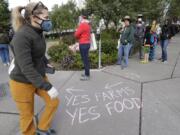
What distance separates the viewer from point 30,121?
2.74 meters

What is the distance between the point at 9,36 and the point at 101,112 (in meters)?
5.12

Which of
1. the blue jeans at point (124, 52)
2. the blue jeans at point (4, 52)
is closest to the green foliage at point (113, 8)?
the blue jeans at point (124, 52)

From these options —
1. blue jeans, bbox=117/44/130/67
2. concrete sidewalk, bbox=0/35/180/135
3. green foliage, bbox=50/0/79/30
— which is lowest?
concrete sidewalk, bbox=0/35/180/135

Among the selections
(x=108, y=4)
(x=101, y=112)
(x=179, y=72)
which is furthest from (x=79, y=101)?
(x=108, y=4)

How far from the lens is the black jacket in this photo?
2314 mm

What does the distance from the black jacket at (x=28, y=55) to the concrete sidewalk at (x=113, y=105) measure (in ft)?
3.73

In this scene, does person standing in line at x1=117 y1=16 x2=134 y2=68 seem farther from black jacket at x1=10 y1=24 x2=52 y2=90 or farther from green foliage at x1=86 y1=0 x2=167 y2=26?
black jacket at x1=10 y1=24 x2=52 y2=90

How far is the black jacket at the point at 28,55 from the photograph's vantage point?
2314mm

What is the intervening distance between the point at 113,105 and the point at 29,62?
2235 mm

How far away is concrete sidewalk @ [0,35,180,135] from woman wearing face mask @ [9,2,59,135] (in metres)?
0.74

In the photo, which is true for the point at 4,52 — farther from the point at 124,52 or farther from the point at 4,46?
the point at 124,52

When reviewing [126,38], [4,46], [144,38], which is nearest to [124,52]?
[126,38]

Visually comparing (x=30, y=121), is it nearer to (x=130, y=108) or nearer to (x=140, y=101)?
(x=130, y=108)

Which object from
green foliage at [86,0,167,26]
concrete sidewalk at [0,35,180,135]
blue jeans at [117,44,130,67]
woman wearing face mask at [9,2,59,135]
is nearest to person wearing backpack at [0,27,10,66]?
concrete sidewalk at [0,35,180,135]
